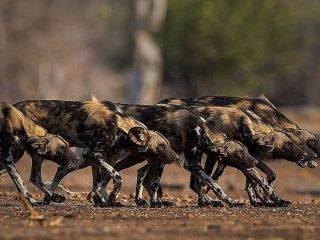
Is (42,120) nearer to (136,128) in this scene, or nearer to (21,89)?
(136,128)

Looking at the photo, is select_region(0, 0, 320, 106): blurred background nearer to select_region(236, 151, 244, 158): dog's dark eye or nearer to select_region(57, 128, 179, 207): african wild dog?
select_region(236, 151, 244, 158): dog's dark eye

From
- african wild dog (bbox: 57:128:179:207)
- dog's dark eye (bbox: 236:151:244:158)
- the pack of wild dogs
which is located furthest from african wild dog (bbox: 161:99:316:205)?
african wild dog (bbox: 57:128:179:207)

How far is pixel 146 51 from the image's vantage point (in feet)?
128

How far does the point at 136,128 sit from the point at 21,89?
3257cm

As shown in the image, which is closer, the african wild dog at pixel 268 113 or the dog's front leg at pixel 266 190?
the dog's front leg at pixel 266 190

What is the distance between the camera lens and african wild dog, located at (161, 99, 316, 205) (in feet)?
46.5

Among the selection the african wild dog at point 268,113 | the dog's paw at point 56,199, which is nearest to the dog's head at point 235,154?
the african wild dog at point 268,113

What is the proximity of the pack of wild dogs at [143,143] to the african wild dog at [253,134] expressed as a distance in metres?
0.01

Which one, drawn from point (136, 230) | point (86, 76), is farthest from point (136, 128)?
point (86, 76)

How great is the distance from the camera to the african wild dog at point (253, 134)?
1417 centimetres

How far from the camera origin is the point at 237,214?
36.8 feet

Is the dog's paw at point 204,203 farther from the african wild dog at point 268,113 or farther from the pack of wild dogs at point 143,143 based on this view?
the african wild dog at point 268,113

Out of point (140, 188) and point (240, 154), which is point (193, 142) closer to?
point (240, 154)

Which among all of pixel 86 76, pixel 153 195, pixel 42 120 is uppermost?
pixel 42 120
